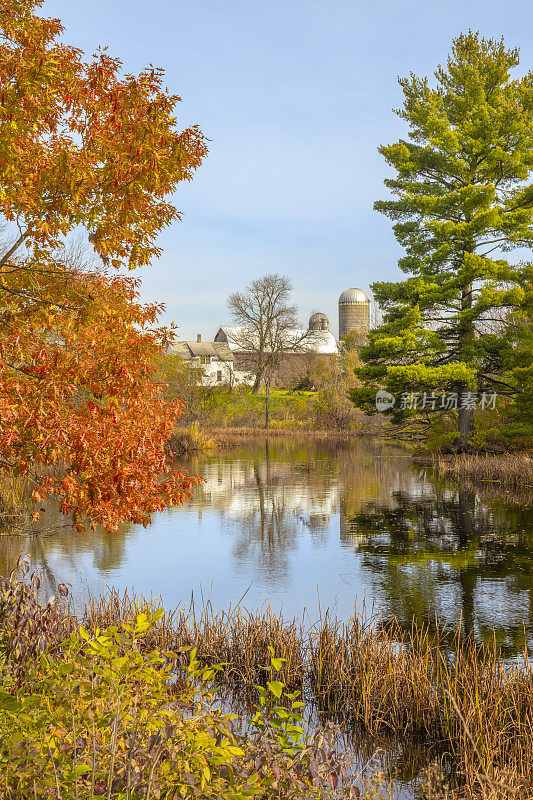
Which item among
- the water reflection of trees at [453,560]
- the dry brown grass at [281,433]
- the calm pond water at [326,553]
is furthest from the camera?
the dry brown grass at [281,433]

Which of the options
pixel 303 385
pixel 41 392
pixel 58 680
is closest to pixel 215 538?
pixel 41 392

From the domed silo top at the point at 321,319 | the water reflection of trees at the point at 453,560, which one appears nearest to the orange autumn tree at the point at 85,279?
the water reflection of trees at the point at 453,560

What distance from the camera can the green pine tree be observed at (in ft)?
81.1

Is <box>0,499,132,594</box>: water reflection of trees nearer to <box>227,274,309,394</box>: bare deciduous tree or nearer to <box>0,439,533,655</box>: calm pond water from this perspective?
<box>0,439,533,655</box>: calm pond water

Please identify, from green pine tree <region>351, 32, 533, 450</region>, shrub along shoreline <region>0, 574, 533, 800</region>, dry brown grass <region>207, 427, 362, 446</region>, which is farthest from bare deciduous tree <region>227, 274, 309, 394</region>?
shrub along shoreline <region>0, 574, 533, 800</region>

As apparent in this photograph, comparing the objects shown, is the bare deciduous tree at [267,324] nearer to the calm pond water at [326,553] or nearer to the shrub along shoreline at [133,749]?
the calm pond water at [326,553]

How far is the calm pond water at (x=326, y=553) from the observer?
10000 mm

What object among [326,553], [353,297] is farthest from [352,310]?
[326,553]

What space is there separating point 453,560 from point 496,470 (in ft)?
36.0

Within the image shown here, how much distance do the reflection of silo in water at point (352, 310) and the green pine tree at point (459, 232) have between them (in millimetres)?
74465

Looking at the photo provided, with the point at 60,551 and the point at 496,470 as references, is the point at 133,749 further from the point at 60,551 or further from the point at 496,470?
the point at 496,470

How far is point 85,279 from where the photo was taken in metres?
6.40

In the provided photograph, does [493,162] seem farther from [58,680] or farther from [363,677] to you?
[58,680]

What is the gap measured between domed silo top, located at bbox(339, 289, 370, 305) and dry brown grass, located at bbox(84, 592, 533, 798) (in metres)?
97.4
